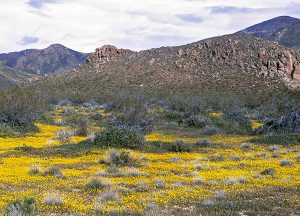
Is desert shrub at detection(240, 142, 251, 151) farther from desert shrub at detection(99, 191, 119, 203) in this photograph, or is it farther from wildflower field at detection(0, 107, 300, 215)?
desert shrub at detection(99, 191, 119, 203)

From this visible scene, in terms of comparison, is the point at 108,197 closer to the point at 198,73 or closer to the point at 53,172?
the point at 53,172

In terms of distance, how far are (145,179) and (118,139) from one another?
8.40 metres

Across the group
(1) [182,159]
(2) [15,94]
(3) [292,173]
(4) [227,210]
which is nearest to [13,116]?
(2) [15,94]

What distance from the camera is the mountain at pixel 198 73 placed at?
→ 77250mm

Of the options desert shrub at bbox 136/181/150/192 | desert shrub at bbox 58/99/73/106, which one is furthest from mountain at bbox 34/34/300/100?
desert shrub at bbox 136/181/150/192

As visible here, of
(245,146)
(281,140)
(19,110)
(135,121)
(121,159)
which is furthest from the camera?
(135,121)

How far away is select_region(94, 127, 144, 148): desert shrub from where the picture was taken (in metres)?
25.5

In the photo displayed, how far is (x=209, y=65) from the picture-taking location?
284 feet

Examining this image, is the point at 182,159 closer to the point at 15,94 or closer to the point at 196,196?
the point at 196,196

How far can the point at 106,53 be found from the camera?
343 feet

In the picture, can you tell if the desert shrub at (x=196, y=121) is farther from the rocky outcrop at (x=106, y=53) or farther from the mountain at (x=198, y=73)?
the rocky outcrop at (x=106, y=53)

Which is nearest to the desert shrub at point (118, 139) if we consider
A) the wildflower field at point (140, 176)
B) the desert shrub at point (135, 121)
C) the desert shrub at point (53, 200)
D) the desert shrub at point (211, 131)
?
the wildflower field at point (140, 176)

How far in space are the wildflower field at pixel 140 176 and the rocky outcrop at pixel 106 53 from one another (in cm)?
7617

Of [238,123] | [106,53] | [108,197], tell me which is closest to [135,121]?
[238,123]
